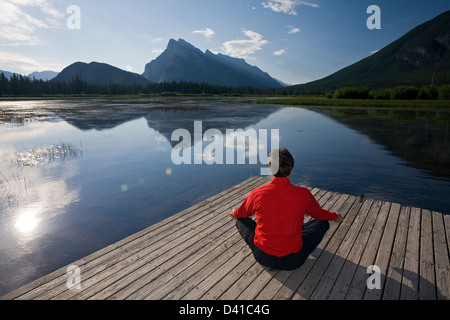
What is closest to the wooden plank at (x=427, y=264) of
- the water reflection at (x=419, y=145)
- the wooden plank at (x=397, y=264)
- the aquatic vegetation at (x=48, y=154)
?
the wooden plank at (x=397, y=264)

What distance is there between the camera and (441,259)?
4.71 meters

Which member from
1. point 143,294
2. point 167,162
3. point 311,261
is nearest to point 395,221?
point 311,261

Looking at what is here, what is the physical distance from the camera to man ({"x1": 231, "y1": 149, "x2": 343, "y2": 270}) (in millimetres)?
3605

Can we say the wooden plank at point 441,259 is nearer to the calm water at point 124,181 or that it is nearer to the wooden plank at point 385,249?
the wooden plank at point 385,249

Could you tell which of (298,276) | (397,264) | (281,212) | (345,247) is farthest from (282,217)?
(397,264)

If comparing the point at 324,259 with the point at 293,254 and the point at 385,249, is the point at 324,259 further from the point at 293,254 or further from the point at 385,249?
the point at 385,249

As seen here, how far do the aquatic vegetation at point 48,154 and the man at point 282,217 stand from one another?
51.1ft

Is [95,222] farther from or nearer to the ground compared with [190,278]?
nearer to the ground

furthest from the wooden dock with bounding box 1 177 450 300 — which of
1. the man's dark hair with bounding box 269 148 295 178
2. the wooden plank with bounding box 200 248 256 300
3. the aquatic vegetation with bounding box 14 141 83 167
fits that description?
the aquatic vegetation with bounding box 14 141 83 167

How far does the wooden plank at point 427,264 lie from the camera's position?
152 inches
